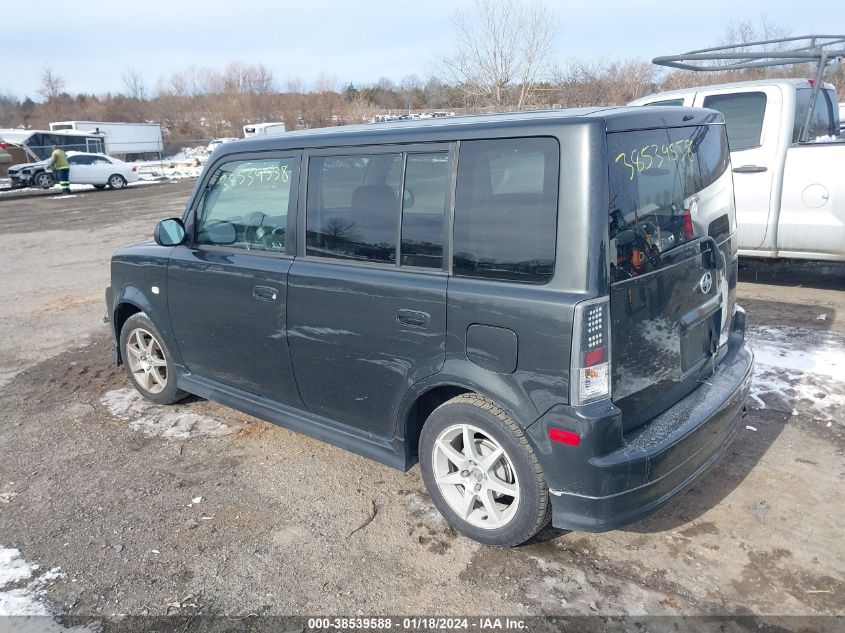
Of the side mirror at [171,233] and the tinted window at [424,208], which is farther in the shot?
the side mirror at [171,233]

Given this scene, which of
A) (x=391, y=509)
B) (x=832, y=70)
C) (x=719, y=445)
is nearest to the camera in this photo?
(x=719, y=445)

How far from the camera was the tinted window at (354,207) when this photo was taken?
3285 mm

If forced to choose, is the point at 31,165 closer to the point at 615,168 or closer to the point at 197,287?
the point at 197,287

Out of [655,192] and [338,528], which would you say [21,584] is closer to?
[338,528]

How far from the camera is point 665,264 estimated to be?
291cm

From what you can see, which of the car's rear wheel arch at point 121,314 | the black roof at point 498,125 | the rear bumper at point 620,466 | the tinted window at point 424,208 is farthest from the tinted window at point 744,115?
the car's rear wheel arch at point 121,314

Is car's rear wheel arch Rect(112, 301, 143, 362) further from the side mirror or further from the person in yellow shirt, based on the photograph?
the person in yellow shirt

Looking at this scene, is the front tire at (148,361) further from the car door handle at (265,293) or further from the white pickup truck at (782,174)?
the white pickup truck at (782,174)

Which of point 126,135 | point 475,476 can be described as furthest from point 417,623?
point 126,135

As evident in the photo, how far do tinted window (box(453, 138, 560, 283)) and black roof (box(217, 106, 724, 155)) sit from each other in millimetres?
68

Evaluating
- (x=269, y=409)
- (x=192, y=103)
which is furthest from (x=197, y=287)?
(x=192, y=103)

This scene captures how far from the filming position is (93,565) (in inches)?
125

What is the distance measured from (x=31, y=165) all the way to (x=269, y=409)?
89.3 feet

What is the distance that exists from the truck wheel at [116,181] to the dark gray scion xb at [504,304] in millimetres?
26094
